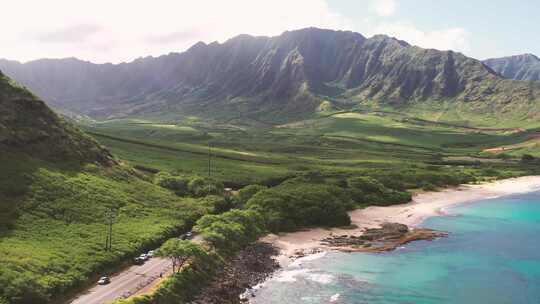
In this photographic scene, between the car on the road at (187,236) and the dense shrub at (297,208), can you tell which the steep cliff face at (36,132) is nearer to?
the car on the road at (187,236)

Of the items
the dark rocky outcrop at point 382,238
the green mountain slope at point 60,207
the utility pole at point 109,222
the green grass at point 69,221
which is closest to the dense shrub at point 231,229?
the green grass at point 69,221

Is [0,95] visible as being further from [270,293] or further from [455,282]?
[455,282]

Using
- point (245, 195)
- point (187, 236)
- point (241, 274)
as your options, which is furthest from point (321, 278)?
point (245, 195)

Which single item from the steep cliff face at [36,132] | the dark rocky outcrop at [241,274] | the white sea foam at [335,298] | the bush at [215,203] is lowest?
the white sea foam at [335,298]

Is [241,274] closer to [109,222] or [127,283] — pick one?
[127,283]

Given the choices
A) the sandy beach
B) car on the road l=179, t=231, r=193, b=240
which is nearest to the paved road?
car on the road l=179, t=231, r=193, b=240

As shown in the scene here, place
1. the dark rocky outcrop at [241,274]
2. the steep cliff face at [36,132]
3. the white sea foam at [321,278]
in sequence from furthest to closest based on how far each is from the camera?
the steep cliff face at [36,132] < the white sea foam at [321,278] < the dark rocky outcrop at [241,274]
